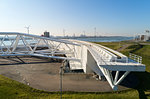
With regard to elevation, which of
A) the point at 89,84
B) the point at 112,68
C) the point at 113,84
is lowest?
the point at 89,84

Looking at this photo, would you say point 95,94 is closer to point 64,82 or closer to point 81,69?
point 64,82

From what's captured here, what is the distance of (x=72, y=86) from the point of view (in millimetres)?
17016

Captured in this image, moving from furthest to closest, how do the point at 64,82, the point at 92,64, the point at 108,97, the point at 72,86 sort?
the point at 92,64 < the point at 64,82 < the point at 72,86 < the point at 108,97

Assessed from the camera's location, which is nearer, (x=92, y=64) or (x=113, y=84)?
(x=113, y=84)

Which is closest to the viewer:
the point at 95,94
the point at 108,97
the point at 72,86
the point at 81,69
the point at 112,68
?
the point at 112,68

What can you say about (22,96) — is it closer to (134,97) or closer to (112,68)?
(112,68)

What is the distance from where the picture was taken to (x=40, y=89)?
1595 cm

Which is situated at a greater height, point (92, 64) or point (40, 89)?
point (92, 64)

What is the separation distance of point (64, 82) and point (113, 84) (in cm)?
869

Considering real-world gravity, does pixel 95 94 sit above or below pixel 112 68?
below

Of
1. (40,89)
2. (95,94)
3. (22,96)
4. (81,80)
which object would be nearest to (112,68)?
(95,94)

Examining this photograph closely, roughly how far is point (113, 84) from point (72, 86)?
6670 mm

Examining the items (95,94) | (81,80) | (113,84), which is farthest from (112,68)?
(81,80)

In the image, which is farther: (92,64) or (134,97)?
(92,64)
